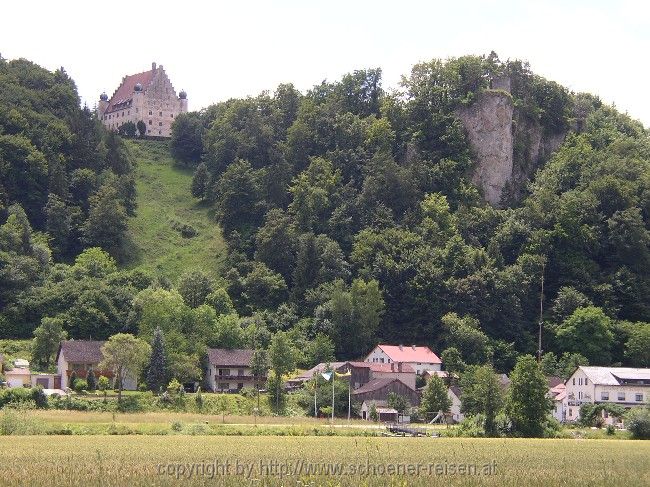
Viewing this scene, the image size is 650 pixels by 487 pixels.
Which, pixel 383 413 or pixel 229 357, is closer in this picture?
pixel 383 413

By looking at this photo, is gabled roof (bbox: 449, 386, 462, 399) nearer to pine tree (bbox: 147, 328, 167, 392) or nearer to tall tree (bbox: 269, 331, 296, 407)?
tall tree (bbox: 269, 331, 296, 407)

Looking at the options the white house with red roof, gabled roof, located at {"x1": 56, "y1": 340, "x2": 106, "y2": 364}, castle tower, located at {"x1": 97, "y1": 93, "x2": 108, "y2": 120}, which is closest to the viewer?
gabled roof, located at {"x1": 56, "y1": 340, "x2": 106, "y2": 364}

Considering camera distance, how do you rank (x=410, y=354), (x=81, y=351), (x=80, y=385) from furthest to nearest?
1. (x=410, y=354)
2. (x=81, y=351)
3. (x=80, y=385)

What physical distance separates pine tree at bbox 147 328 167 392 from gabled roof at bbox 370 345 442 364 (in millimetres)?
22881

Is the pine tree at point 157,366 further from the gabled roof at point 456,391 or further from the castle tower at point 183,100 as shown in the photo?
the castle tower at point 183,100

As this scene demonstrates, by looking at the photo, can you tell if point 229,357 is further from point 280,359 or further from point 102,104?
point 102,104

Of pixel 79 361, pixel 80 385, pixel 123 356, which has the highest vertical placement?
pixel 123 356

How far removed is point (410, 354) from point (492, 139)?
3641 cm

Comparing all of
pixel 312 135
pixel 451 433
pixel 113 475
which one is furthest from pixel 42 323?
pixel 113 475

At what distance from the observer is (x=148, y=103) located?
17212 cm

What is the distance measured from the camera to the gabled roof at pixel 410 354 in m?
102

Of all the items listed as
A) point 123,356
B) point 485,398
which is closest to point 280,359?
point 123,356

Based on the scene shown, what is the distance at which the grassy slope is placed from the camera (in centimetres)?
12225

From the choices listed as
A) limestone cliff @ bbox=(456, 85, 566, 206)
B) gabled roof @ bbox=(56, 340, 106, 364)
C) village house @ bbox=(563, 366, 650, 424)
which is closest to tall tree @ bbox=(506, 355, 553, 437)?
village house @ bbox=(563, 366, 650, 424)
